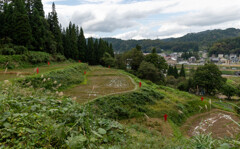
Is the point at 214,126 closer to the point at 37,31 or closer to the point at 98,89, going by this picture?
the point at 98,89

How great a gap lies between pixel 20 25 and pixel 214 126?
97.1 ft

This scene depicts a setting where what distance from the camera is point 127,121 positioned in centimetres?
1243

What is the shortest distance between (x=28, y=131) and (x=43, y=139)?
1.03ft

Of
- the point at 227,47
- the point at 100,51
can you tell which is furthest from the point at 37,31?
the point at 227,47

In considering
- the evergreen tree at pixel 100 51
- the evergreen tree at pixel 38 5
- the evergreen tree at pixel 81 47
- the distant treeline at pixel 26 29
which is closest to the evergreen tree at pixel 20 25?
the distant treeline at pixel 26 29

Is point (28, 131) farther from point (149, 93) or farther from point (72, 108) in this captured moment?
point (149, 93)

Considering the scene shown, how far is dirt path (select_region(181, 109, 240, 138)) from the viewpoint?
2244mm

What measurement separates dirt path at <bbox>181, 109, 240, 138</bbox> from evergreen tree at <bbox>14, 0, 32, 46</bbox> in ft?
88.6

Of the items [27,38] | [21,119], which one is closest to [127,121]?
[21,119]

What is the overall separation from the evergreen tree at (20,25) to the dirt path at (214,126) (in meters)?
27.0

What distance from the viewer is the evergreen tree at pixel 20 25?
25.5m

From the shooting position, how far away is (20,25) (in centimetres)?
2558

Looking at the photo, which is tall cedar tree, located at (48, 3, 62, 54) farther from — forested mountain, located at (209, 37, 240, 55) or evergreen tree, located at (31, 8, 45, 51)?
forested mountain, located at (209, 37, 240, 55)

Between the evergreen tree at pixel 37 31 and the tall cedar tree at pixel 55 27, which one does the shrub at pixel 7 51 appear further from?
the tall cedar tree at pixel 55 27
